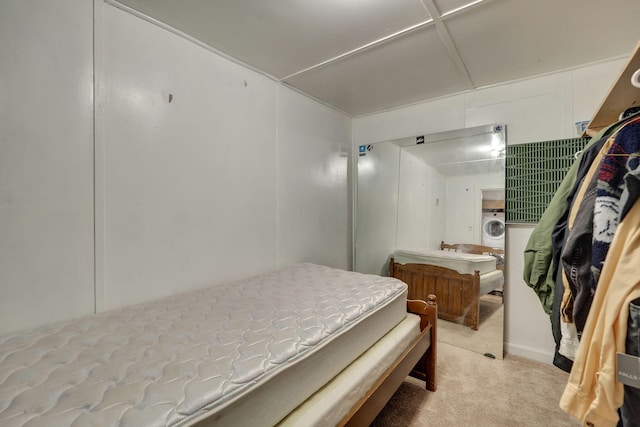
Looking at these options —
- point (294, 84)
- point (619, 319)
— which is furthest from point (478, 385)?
point (294, 84)

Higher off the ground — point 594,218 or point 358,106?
→ point 358,106

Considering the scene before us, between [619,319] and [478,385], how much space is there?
156cm

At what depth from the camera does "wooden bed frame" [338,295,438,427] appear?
1171 millimetres

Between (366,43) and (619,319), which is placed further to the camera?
(366,43)

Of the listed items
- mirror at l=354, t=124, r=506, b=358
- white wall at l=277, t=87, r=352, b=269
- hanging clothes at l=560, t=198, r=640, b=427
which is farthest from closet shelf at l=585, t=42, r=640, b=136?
white wall at l=277, t=87, r=352, b=269

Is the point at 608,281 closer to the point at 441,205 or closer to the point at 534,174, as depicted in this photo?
the point at 534,174

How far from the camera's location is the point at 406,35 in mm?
1780

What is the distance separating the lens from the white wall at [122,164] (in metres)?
1.24

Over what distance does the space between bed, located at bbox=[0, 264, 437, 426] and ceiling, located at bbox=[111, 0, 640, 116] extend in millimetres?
1660

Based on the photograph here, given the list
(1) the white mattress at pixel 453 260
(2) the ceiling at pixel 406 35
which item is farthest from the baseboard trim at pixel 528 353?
(2) the ceiling at pixel 406 35

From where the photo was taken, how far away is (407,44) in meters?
1.88

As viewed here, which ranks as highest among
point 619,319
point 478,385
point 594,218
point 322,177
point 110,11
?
point 110,11

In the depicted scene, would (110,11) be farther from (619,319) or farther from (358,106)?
(619,319)

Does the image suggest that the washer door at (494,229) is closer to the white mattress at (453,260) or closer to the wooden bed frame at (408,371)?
the white mattress at (453,260)
